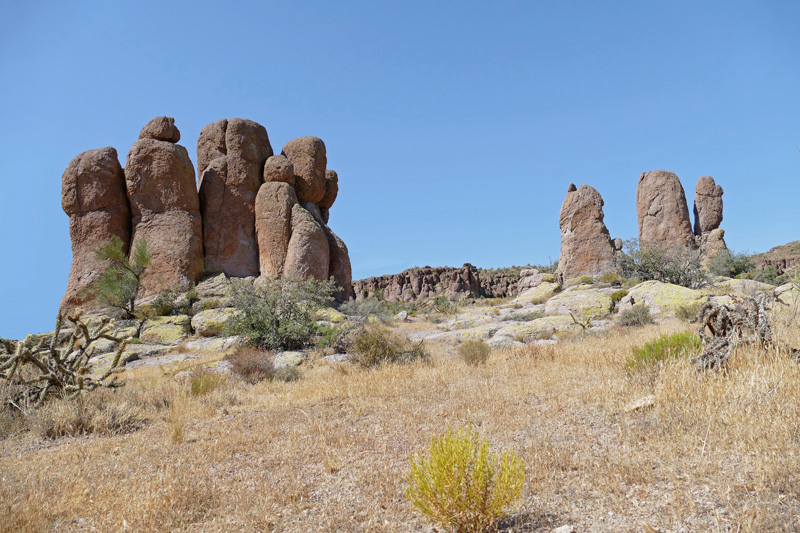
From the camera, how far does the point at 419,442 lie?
4.27 meters

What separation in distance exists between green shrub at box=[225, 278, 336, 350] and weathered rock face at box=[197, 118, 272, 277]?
931cm

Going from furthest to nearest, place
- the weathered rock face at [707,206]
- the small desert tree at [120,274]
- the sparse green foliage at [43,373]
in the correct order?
the weathered rock face at [707,206], the small desert tree at [120,274], the sparse green foliage at [43,373]

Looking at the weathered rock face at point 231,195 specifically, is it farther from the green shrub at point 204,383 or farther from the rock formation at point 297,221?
the green shrub at point 204,383

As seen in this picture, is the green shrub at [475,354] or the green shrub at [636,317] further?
the green shrub at [636,317]

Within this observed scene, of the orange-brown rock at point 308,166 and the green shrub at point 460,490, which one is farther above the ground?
the orange-brown rock at point 308,166

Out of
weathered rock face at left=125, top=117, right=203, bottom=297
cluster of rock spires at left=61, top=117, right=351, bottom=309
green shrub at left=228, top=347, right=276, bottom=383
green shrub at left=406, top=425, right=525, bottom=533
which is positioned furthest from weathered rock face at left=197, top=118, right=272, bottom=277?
green shrub at left=406, top=425, right=525, bottom=533

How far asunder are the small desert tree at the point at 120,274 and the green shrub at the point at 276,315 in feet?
27.8

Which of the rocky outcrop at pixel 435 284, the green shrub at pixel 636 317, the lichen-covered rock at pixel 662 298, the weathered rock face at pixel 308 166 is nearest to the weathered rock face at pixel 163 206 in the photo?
the weathered rock face at pixel 308 166

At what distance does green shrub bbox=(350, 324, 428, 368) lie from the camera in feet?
32.4

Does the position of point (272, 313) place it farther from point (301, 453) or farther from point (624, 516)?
point (624, 516)

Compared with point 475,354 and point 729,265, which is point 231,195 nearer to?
point 475,354

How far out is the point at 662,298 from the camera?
14.6 metres

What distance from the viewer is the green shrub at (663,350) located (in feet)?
17.8

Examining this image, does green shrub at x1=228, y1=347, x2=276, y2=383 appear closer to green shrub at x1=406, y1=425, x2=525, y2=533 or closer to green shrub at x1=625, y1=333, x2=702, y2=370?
green shrub at x1=625, y1=333, x2=702, y2=370
